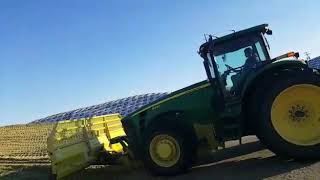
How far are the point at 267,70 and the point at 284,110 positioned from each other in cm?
77

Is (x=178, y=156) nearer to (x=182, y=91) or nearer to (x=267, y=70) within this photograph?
(x=182, y=91)

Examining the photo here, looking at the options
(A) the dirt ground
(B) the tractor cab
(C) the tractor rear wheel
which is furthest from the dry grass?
(B) the tractor cab

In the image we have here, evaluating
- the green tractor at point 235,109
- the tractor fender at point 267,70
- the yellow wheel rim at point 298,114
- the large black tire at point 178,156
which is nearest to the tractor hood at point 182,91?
the green tractor at point 235,109

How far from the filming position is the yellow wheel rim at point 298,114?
8.46m

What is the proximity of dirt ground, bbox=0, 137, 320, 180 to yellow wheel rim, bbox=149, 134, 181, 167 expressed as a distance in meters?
0.32

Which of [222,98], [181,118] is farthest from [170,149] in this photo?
[222,98]

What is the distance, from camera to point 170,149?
9453mm

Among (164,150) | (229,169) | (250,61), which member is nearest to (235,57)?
(250,61)

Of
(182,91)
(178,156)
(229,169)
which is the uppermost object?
(182,91)

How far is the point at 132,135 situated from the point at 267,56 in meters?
3.20

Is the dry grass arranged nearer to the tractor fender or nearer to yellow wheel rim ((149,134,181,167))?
yellow wheel rim ((149,134,181,167))

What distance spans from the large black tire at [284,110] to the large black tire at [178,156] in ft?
4.76

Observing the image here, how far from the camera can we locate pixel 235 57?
948 centimetres

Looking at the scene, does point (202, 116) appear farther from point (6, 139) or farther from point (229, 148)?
point (6, 139)
